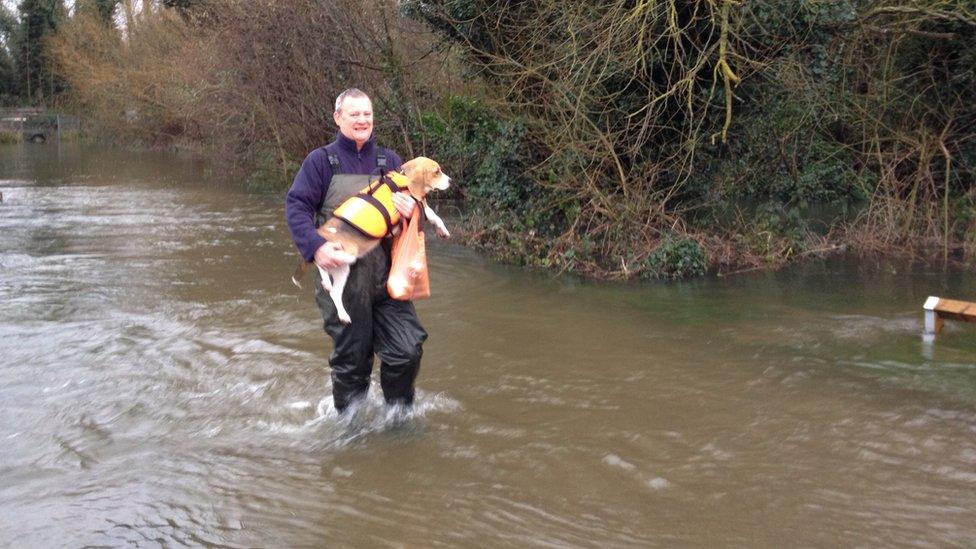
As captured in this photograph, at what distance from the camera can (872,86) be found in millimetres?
11984

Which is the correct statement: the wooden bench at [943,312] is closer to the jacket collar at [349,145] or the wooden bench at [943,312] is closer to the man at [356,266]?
the man at [356,266]

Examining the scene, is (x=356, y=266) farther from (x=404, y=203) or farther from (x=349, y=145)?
(x=349, y=145)

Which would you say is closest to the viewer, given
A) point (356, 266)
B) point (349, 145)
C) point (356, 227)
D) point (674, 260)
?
point (356, 227)

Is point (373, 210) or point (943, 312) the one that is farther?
point (943, 312)

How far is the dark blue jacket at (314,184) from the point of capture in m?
5.38

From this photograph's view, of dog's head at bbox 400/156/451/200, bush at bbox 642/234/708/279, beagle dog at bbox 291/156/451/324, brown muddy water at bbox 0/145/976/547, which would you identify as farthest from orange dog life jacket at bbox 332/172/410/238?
bush at bbox 642/234/708/279

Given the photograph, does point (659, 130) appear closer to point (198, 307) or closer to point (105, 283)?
point (198, 307)

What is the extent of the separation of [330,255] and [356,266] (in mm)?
246

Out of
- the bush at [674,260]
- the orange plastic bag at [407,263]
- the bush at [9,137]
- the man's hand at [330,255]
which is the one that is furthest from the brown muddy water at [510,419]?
the bush at [9,137]

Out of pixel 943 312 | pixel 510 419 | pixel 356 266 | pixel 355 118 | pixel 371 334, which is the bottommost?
pixel 510 419

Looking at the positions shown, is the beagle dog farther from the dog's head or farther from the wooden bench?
the wooden bench

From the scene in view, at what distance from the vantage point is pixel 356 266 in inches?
217

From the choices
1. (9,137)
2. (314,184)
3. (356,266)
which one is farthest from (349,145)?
(9,137)

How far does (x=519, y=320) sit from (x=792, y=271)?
3.95 metres
